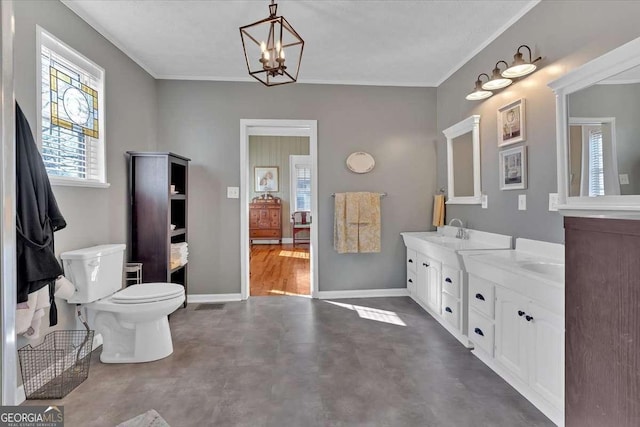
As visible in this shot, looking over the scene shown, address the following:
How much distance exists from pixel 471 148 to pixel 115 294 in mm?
3230

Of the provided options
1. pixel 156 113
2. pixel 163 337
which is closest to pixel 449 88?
pixel 156 113

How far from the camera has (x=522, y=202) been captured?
8.13 ft

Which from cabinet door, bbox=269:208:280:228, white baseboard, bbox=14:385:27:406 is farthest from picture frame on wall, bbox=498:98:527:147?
cabinet door, bbox=269:208:280:228

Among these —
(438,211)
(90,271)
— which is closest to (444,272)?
(438,211)

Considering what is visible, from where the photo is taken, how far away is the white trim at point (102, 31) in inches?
92.7

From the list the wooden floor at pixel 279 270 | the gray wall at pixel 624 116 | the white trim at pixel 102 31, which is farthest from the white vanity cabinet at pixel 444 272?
the white trim at pixel 102 31

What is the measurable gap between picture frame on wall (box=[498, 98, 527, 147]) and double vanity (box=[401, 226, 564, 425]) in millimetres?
761

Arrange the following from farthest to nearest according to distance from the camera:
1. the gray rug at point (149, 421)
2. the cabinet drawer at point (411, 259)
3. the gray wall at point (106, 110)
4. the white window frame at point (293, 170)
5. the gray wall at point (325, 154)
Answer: the white window frame at point (293, 170), the gray wall at point (325, 154), the cabinet drawer at point (411, 259), the gray wall at point (106, 110), the gray rug at point (149, 421)

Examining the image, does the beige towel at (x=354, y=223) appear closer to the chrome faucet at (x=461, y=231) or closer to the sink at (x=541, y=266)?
the chrome faucet at (x=461, y=231)

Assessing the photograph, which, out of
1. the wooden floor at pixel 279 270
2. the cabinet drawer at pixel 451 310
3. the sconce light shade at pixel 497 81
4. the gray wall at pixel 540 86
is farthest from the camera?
the wooden floor at pixel 279 270

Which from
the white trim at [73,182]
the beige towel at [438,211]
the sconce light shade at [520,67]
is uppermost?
the sconce light shade at [520,67]

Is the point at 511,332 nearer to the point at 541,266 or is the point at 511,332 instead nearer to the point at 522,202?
the point at 541,266

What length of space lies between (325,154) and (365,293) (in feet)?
5.52

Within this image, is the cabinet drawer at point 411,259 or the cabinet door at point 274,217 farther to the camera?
the cabinet door at point 274,217
